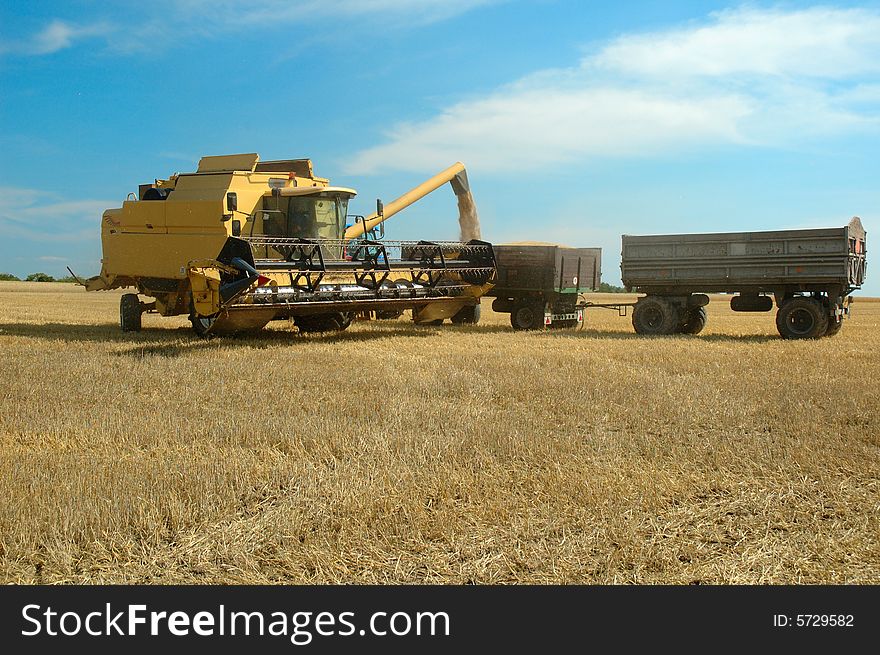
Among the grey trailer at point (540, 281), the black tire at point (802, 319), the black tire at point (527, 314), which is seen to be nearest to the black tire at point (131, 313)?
the grey trailer at point (540, 281)

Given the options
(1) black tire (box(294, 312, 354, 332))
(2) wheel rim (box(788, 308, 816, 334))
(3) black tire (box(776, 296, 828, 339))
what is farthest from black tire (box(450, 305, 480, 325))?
(2) wheel rim (box(788, 308, 816, 334))

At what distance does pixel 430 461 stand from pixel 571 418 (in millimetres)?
1878

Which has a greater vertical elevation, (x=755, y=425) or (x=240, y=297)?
(x=240, y=297)

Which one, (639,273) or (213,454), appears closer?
(213,454)

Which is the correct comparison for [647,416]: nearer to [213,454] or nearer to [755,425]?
[755,425]

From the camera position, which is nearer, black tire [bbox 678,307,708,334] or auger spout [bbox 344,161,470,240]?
black tire [bbox 678,307,708,334]

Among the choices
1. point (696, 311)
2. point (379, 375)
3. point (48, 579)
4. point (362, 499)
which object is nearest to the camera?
point (48, 579)

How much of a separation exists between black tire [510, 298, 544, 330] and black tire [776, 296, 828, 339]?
4.29m

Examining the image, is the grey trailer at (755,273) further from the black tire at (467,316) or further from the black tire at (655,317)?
the black tire at (467,316)

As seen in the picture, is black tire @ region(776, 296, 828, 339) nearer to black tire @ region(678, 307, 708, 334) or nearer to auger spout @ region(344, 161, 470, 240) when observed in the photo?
black tire @ region(678, 307, 708, 334)

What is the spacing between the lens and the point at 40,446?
594cm

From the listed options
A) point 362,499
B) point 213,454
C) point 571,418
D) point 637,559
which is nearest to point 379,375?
point 571,418

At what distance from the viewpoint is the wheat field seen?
3.89 meters

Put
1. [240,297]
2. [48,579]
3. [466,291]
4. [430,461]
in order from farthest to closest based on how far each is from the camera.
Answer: [466,291] < [240,297] < [430,461] < [48,579]
